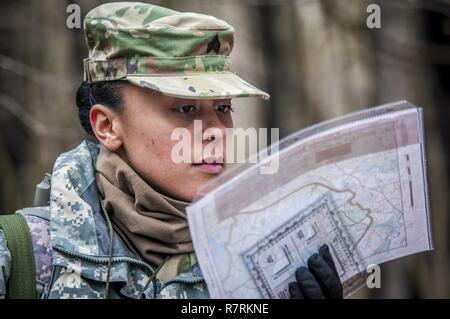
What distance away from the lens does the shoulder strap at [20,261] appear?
1846 millimetres

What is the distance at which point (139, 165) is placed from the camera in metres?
2.08

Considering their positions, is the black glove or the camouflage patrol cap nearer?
the black glove

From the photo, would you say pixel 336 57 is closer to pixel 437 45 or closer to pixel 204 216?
pixel 437 45

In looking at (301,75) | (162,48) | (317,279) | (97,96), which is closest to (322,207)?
(317,279)

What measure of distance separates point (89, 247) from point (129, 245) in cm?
13

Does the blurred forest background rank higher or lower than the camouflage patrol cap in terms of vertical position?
lower

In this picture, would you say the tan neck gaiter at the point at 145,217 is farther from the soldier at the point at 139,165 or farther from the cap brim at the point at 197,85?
the cap brim at the point at 197,85

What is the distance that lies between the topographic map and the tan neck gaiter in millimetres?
285

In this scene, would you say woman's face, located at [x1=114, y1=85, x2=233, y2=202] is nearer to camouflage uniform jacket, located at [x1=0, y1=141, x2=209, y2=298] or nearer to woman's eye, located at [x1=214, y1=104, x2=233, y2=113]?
woman's eye, located at [x1=214, y1=104, x2=233, y2=113]

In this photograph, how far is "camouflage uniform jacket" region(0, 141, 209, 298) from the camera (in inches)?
74.0

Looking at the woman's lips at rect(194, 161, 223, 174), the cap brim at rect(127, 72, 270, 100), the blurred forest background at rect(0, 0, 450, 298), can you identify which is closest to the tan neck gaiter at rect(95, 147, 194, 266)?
the woman's lips at rect(194, 161, 223, 174)


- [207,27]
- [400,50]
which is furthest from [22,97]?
[207,27]

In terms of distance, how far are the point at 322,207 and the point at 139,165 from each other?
495mm

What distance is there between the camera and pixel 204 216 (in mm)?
1722
